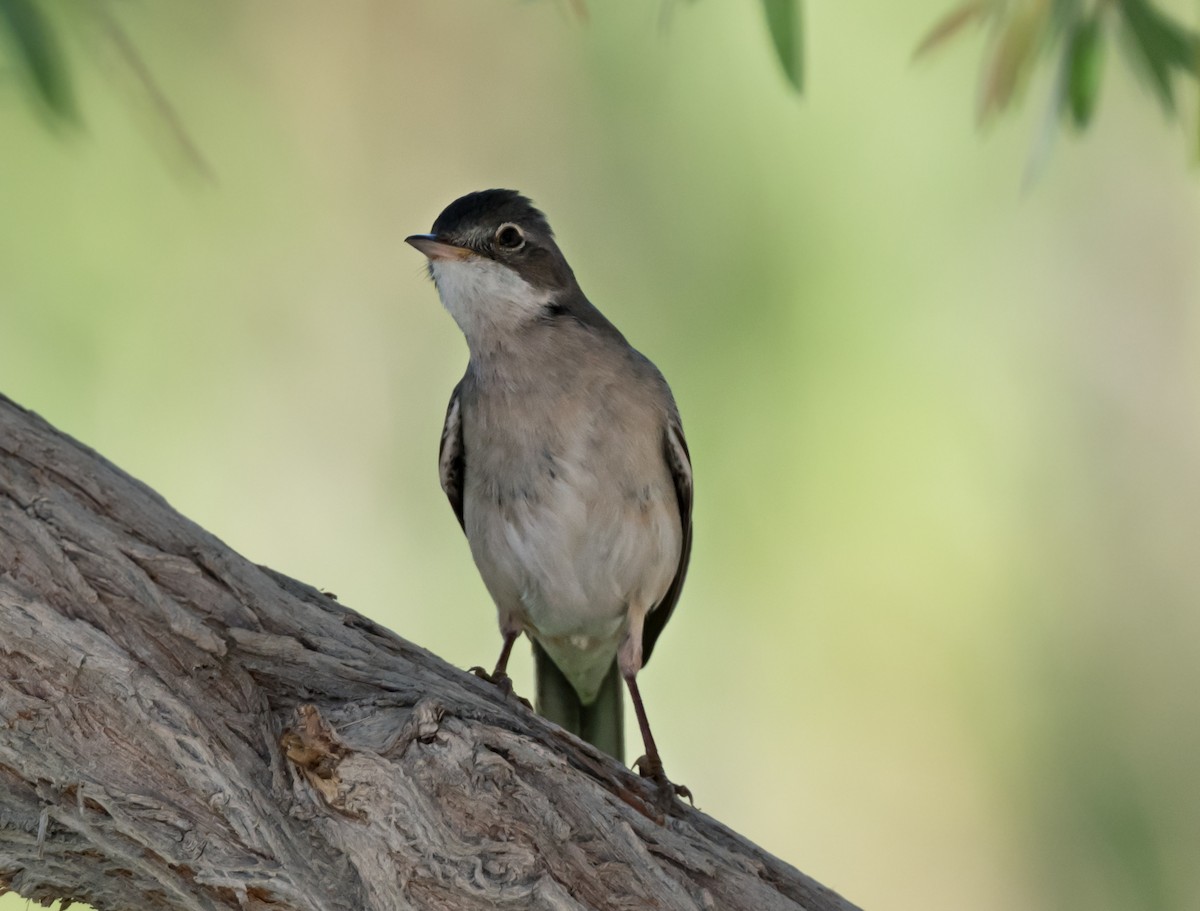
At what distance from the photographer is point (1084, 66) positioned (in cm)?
443

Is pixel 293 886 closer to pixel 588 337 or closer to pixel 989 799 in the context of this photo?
pixel 588 337

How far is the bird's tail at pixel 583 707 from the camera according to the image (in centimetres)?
465

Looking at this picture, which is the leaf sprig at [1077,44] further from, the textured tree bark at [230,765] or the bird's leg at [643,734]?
the textured tree bark at [230,765]

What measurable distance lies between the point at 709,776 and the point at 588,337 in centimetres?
239

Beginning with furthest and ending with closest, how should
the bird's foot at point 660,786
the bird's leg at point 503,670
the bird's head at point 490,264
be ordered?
the bird's head at point 490,264 < the bird's leg at point 503,670 < the bird's foot at point 660,786

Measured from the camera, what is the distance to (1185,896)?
5.81 m

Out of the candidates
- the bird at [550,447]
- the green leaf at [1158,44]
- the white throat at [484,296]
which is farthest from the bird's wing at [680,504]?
the green leaf at [1158,44]

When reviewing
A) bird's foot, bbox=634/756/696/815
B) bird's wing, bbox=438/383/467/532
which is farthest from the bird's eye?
bird's foot, bbox=634/756/696/815

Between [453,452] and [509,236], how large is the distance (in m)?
0.69

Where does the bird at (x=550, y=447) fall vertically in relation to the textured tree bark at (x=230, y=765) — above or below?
above

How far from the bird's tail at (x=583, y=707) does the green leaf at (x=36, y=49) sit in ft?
7.62

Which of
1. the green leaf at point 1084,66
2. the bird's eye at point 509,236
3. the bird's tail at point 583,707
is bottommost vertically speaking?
the bird's tail at point 583,707

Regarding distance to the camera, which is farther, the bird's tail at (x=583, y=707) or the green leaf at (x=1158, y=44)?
the bird's tail at (x=583, y=707)

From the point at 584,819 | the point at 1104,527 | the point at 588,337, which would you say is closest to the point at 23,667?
the point at 584,819
